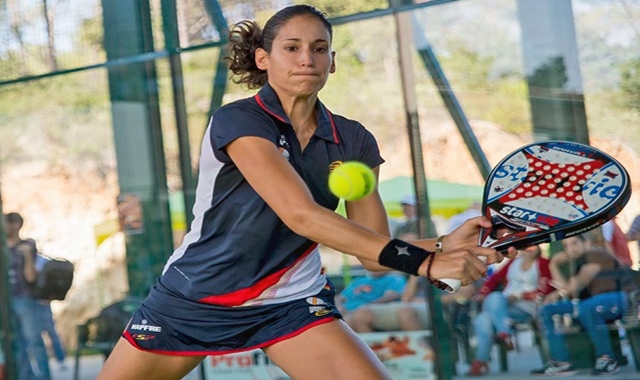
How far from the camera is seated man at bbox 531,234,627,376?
261 inches

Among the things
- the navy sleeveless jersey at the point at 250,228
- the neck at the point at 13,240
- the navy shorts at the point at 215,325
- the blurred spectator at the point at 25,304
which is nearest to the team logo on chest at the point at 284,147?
the navy sleeveless jersey at the point at 250,228

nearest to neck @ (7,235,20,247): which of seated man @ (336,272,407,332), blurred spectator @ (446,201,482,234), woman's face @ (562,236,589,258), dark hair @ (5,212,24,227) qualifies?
dark hair @ (5,212,24,227)

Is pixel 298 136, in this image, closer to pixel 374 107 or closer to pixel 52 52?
pixel 374 107

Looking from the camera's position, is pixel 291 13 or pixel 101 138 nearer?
pixel 291 13

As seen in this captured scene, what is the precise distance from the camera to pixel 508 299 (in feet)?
22.6

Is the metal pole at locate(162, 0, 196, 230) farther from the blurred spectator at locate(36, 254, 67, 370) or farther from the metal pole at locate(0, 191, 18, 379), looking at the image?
the metal pole at locate(0, 191, 18, 379)

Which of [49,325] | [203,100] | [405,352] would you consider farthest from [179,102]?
[405,352]

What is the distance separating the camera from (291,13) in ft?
12.0

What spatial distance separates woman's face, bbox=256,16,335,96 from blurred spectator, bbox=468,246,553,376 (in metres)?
3.42

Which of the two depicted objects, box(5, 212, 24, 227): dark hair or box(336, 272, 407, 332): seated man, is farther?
box(5, 212, 24, 227): dark hair

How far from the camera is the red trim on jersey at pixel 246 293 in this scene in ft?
11.9

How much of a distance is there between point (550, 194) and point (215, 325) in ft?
3.64

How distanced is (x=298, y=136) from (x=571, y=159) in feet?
2.79

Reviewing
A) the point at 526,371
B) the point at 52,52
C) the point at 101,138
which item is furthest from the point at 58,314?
the point at 526,371
